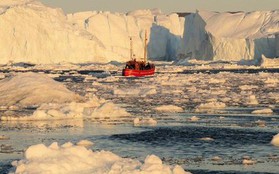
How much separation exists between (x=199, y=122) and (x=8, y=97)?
823 centimetres

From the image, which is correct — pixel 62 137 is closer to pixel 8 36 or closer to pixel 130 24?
pixel 8 36

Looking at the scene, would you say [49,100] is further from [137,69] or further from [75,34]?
[75,34]

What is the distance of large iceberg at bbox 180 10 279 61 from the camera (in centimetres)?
8119

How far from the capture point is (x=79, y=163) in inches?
433

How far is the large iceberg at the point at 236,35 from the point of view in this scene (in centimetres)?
8119

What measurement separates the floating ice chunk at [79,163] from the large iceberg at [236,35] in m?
70.4

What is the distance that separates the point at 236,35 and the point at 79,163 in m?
73.2

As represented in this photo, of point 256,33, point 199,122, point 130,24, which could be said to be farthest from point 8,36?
point 199,122

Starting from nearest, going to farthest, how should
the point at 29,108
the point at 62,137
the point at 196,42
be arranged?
the point at 62,137, the point at 29,108, the point at 196,42

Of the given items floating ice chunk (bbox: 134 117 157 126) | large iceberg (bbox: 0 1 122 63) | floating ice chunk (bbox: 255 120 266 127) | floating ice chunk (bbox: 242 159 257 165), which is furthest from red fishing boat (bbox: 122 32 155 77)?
floating ice chunk (bbox: 242 159 257 165)

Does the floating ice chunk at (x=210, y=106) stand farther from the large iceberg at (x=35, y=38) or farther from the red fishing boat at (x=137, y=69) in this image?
the large iceberg at (x=35, y=38)

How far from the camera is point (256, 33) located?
8219 centimetres

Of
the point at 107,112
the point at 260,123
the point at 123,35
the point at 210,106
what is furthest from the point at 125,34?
the point at 260,123

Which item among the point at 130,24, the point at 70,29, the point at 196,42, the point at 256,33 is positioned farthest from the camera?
the point at 130,24
